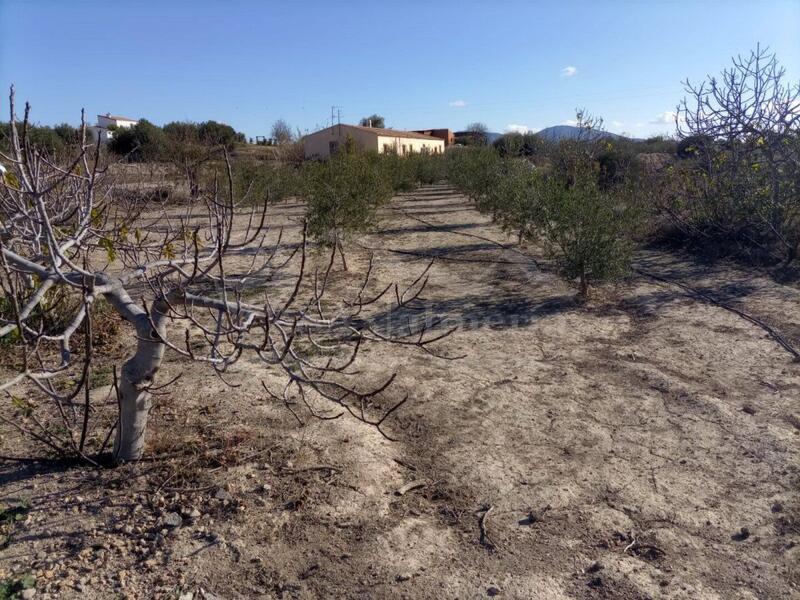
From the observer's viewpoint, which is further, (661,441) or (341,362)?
(341,362)

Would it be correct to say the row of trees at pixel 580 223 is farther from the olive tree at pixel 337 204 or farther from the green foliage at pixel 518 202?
the olive tree at pixel 337 204

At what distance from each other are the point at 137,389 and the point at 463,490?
1820 millimetres

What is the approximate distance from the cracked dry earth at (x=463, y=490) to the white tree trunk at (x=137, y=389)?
12 centimetres

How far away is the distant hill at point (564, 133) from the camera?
15.8 metres

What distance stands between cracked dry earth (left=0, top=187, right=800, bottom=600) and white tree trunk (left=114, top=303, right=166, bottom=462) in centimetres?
12

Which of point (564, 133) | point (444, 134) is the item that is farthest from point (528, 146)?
point (444, 134)

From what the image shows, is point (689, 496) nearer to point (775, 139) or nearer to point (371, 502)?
point (371, 502)

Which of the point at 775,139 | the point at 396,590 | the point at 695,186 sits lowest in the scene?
the point at 396,590

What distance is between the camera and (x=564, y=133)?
17594mm

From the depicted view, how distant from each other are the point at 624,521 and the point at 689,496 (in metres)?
0.48

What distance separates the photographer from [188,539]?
9.39ft

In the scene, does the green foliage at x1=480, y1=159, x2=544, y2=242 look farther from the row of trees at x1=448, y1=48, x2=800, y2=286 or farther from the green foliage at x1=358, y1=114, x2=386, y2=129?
the green foliage at x1=358, y1=114, x2=386, y2=129

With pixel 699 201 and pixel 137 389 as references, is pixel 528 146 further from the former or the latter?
pixel 137 389

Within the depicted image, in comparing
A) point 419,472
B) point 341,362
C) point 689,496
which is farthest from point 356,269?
point 689,496
